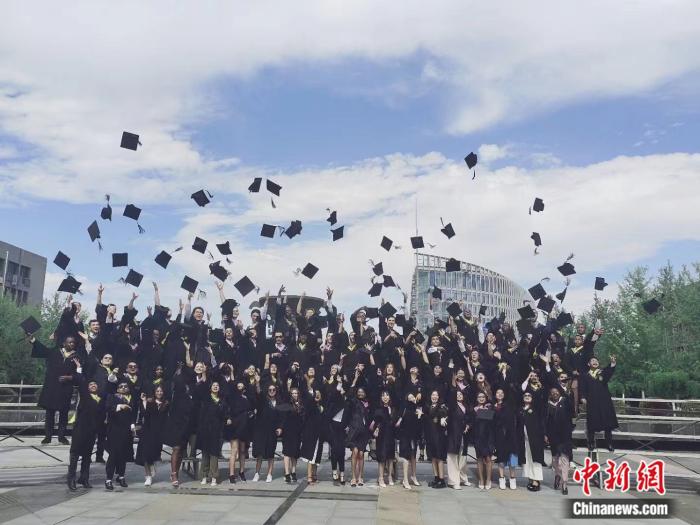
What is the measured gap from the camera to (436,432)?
9.65m

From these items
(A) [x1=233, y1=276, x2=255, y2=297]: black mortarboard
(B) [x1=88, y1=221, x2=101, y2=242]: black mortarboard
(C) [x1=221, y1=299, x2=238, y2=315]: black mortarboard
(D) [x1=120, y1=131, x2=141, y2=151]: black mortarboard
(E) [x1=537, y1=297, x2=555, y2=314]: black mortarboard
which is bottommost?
(C) [x1=221, y1=299, x2=238, y2=315]: black mortarboard

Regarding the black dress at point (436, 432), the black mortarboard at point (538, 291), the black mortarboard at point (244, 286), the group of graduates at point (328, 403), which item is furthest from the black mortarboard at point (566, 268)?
the black mortarboard at point (244, 286)

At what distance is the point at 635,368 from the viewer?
34781mm

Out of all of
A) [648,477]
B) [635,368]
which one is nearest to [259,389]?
[648,477]

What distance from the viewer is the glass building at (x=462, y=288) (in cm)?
10521

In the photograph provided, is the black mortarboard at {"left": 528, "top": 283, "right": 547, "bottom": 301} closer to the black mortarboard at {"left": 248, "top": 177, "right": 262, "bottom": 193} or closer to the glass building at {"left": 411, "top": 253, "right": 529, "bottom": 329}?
the black mortarboard at {"left": 248, "top": 177, "right": 262, "bottom": 193}

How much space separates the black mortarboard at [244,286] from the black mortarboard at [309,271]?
4.31ft

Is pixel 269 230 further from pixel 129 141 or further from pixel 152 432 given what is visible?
pixel 152 432

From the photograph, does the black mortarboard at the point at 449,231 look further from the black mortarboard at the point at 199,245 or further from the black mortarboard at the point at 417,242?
the black mortarboard at the point at 199,245

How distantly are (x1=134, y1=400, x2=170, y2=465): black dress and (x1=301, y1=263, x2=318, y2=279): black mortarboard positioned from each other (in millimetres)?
5384

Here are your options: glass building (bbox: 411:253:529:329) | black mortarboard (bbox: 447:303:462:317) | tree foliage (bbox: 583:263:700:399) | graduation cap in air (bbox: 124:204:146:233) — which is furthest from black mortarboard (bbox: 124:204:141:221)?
glass building (bbox: 411:253:529:329)

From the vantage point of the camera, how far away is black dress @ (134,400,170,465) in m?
9.49

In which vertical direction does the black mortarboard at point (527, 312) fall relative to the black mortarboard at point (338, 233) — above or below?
below

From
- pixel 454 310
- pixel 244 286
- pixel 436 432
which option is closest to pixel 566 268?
pixel 454 310
